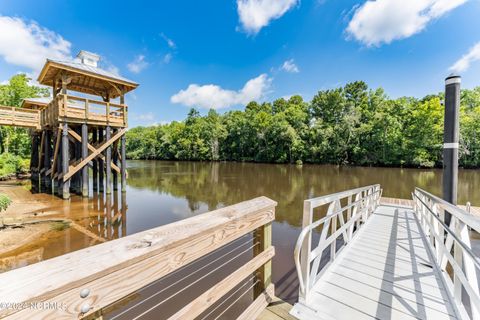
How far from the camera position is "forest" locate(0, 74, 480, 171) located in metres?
22.3

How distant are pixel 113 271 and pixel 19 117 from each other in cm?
1449

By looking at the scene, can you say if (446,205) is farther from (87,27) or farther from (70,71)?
(87,27)

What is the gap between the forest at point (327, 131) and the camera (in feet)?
73.2

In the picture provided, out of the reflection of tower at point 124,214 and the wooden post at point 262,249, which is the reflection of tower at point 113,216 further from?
the wooden post at point 262,249

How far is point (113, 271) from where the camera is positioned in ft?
2.72

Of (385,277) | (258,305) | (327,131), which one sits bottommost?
(385,277)

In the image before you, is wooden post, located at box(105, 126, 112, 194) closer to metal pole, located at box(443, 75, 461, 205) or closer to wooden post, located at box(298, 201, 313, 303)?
wooden post, located at box(298, 201, 313, 303)

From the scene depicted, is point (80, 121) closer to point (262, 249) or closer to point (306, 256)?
point (262, 249)

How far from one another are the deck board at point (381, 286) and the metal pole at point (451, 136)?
112 centimetres

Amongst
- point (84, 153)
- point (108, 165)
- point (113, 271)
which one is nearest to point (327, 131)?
point (108, 165)

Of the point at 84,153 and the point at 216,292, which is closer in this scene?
the point at 216,292

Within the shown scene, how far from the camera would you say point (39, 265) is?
0.73 meters

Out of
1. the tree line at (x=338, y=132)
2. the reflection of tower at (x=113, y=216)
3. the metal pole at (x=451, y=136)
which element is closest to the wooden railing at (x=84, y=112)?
the reflection of tower at (x=113, y=216)

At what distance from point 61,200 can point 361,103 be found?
34793 mm
